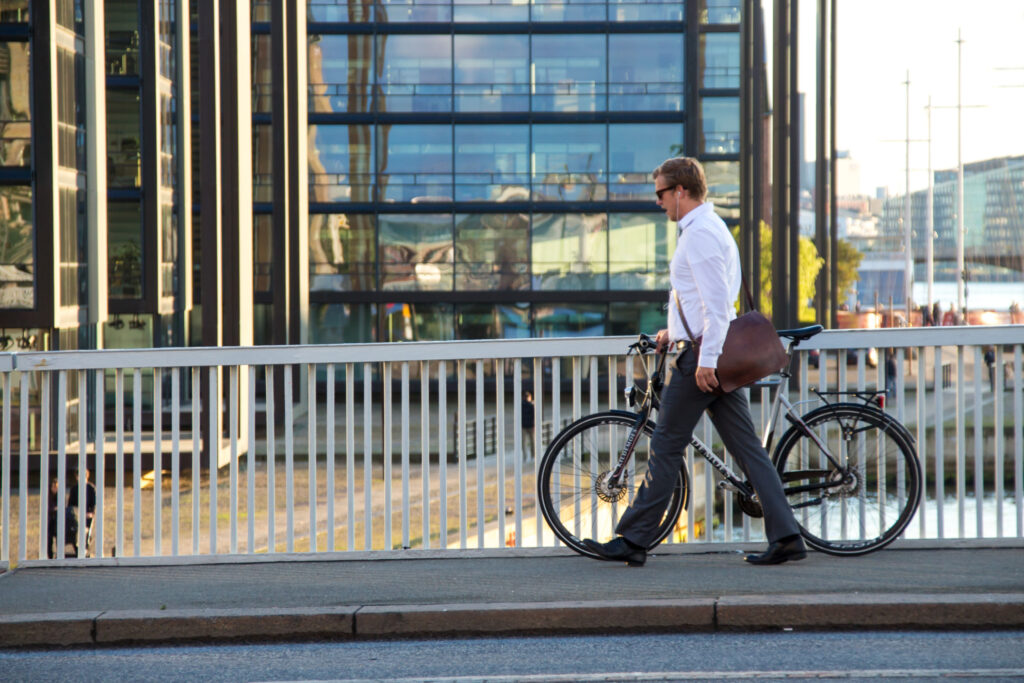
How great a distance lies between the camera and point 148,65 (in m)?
27.2

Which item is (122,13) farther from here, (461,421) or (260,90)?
(461,421)

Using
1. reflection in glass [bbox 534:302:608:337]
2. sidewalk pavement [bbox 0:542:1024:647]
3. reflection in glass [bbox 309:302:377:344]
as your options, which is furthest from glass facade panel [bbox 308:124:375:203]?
sidewalk pavement [bbox 0:542:1024:647]

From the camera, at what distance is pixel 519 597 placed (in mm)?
5195

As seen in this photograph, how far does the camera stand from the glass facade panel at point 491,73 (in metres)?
43.6

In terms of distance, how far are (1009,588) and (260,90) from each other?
3969 centimetres

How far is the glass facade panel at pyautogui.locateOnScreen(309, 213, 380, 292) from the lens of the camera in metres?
43.8

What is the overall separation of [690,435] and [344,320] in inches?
1539

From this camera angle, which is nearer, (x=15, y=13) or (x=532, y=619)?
(x=532, y=619)

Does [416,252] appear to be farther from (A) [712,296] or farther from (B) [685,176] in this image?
(A) [712,296]

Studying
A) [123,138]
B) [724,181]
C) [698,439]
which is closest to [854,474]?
[698,439]

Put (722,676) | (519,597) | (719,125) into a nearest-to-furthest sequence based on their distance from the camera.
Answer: (722,676), (519,597), (719,125)

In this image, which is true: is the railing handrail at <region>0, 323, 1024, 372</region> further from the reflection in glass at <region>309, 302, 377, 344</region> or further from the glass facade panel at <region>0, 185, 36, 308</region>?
the reflection in glass at <region>309, 302, 377, 344</region>

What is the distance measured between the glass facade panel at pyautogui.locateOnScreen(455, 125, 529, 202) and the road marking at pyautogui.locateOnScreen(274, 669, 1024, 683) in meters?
39.6

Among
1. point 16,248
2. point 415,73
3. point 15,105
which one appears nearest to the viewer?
point 15,105
